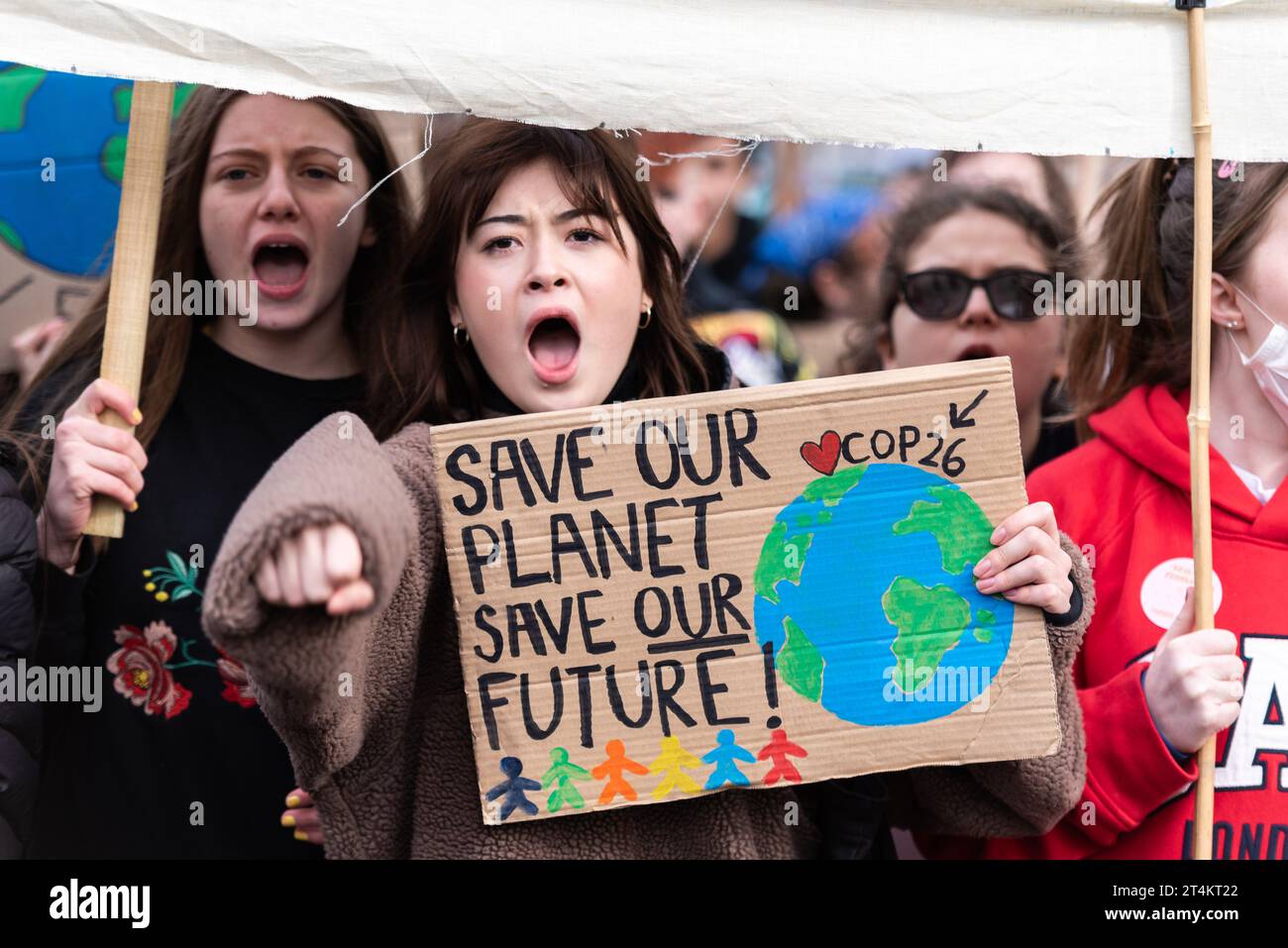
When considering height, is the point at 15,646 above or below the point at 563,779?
above

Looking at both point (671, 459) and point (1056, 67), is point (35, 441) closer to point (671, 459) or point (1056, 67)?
point (671, 459)

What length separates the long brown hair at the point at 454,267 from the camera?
2236mm

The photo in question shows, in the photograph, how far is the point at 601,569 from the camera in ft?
6.69

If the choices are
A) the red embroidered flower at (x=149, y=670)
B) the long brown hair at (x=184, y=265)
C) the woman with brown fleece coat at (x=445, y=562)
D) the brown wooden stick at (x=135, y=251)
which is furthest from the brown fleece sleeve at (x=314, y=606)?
the long brown hair at (x=184, y=265)

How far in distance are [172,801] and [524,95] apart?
149 centimetres

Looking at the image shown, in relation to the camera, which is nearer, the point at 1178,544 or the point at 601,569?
the point at 601,569

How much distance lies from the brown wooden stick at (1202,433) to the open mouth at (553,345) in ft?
3.32

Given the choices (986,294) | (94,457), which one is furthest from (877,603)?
(986,294)

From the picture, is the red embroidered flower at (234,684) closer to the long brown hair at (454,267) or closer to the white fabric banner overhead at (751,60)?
the long brown hair at (454,267)

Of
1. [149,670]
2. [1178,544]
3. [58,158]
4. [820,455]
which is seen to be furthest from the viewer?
[58,158]

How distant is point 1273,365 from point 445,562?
1.50 m

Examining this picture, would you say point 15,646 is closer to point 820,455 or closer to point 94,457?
point 94,457
